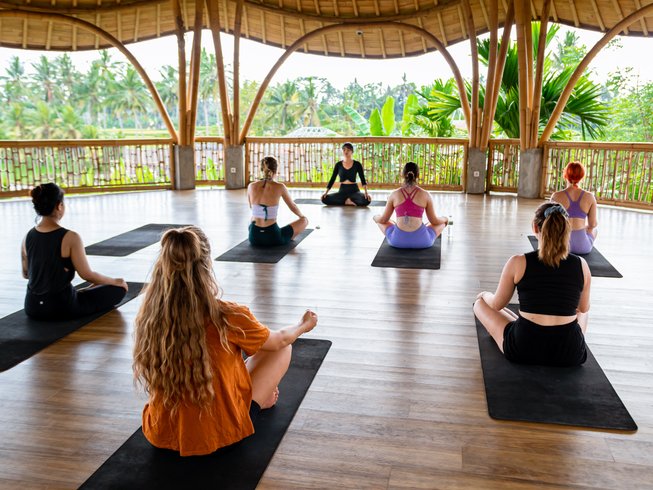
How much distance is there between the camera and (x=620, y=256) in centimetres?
505

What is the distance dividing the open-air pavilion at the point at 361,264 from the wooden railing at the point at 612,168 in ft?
0.09

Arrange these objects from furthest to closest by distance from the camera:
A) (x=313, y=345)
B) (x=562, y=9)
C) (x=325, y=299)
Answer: (x=562, y=9)
(x=325, y=299)
(x=313, y=345)

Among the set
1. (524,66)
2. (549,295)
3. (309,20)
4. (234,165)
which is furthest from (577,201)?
A: (309,20)

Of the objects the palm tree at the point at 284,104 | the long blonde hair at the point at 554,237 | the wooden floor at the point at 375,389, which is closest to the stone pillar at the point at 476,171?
the wooden floor at the point at 375,389

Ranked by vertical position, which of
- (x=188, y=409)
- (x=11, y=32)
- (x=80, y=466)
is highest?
(x=11, y=32)

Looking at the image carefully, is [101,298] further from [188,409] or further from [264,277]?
[188,409]

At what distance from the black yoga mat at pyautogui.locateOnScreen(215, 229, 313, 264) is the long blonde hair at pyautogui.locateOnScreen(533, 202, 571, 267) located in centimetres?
263

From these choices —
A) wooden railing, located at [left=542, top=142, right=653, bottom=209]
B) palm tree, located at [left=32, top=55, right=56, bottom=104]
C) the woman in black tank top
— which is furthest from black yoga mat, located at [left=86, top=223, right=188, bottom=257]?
palm tree, located at [left=32, top=55, right=56, bottom=104]

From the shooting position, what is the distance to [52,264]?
323 centimetres

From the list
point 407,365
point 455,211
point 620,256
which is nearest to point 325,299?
point 407,365

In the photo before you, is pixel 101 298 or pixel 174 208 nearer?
pixel 101 298

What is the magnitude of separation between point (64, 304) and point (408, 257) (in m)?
2.72

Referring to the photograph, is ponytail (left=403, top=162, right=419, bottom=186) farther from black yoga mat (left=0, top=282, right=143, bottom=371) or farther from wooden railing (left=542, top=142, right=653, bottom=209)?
wooden railing (left=542, top=142, right=653, bottom=209)

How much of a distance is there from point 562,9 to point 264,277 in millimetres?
7096
